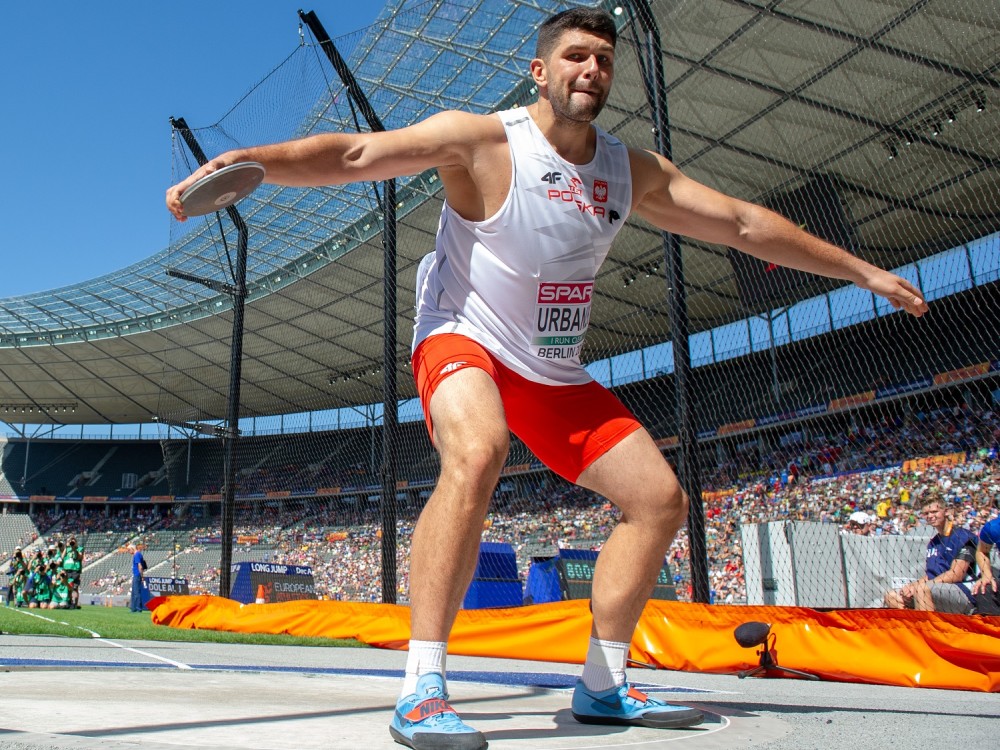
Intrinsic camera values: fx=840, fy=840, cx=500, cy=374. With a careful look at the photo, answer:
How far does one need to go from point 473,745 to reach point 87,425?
46.6 m

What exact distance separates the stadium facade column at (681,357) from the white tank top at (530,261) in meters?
3.32

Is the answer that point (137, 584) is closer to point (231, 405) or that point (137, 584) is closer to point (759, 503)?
point (231, 405)

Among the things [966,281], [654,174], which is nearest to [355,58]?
[966,281]

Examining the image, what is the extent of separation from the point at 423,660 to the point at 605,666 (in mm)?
614

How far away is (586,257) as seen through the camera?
7.44ft

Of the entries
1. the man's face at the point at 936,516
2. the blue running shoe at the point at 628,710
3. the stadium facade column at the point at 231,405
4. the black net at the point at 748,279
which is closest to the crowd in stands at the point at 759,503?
the black net at the point at 748,279

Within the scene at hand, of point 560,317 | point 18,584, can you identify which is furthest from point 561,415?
point 18,584

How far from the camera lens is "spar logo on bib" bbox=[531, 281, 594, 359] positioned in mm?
2249

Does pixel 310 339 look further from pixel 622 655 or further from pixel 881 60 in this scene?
pixel 622 655

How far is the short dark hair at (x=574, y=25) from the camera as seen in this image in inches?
85.7

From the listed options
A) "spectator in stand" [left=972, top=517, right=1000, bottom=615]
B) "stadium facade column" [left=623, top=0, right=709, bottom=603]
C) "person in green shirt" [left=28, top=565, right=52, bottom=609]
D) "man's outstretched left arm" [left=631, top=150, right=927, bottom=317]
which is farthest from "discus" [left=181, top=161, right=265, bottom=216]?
"person in green shirt" [left=28, top=565, right=52, bottom=609]

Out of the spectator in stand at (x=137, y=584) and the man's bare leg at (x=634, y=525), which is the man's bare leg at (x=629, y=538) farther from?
the spectator in stand at (x=137, y=584)

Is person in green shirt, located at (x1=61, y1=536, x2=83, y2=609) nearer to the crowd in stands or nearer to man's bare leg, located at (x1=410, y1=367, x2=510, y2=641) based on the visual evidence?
the crowd in stands

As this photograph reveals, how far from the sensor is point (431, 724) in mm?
1602
